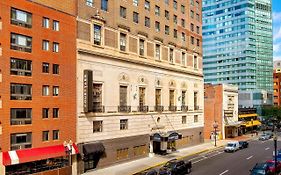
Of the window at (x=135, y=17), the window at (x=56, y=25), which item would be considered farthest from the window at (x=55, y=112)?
the window at (x=135, y=17)

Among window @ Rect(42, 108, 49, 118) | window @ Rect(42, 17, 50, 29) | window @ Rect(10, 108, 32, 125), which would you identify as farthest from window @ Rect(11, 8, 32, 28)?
window @ Rect(42, 108, 49, 118)

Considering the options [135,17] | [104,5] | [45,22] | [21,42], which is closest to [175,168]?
[21,42]

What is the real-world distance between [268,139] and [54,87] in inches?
2433

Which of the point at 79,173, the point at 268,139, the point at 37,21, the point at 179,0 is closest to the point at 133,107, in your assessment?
the point at 79,173

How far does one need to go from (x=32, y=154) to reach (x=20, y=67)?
28.0 ft

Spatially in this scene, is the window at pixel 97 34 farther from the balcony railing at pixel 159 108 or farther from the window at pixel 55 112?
the balcony railing at pixel 159 108

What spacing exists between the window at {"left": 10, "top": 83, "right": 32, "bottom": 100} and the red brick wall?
1.16 feet

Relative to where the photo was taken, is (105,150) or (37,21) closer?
(37,21)

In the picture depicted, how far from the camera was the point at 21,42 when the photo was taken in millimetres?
35625

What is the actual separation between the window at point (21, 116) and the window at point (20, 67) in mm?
3519

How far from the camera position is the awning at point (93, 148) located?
42125mm

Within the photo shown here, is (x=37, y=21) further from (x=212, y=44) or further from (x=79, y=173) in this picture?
(x=212, y=44)

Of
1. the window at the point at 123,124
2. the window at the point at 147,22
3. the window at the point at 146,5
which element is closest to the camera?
the window at the point at 123,124

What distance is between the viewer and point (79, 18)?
42.8 m
